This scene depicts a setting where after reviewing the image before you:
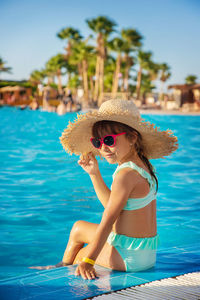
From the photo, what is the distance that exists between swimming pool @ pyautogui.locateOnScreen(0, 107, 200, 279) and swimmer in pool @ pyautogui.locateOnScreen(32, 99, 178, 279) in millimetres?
1003

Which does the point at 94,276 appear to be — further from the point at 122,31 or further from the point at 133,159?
the point at 122,31

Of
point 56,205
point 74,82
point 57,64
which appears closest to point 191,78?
point 74,82

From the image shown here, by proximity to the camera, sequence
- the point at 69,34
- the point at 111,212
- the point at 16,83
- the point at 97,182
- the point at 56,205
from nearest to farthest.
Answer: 1. the point at 111,212
2. the point at 97,182
3. the point at 56,205
4. the point at 69,34
5. the point at 16,83

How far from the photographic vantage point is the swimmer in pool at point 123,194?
244cm

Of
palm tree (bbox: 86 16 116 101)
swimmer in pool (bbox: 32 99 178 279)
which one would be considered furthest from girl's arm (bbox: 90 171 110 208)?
palm tree (bbox: 86 16 116 101)

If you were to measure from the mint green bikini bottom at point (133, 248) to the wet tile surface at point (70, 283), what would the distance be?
0.06m

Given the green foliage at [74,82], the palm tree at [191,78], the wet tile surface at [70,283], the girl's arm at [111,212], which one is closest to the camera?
the wet tile surface at [70,283]

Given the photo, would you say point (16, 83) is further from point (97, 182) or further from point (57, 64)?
point (97, 182)

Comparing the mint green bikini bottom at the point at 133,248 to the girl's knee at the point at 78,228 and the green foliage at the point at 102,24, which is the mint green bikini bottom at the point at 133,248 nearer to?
the girl's knee at the point at 78,228

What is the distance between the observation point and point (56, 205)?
6426mm

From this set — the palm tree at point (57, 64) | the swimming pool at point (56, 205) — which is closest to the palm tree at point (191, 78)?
the palm tree at point (57, 64)

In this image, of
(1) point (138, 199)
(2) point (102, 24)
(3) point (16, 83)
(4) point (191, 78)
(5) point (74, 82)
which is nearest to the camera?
(1) point (138, 199)

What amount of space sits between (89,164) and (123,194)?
519mm

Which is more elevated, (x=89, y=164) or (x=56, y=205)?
(x=89, y=164)
